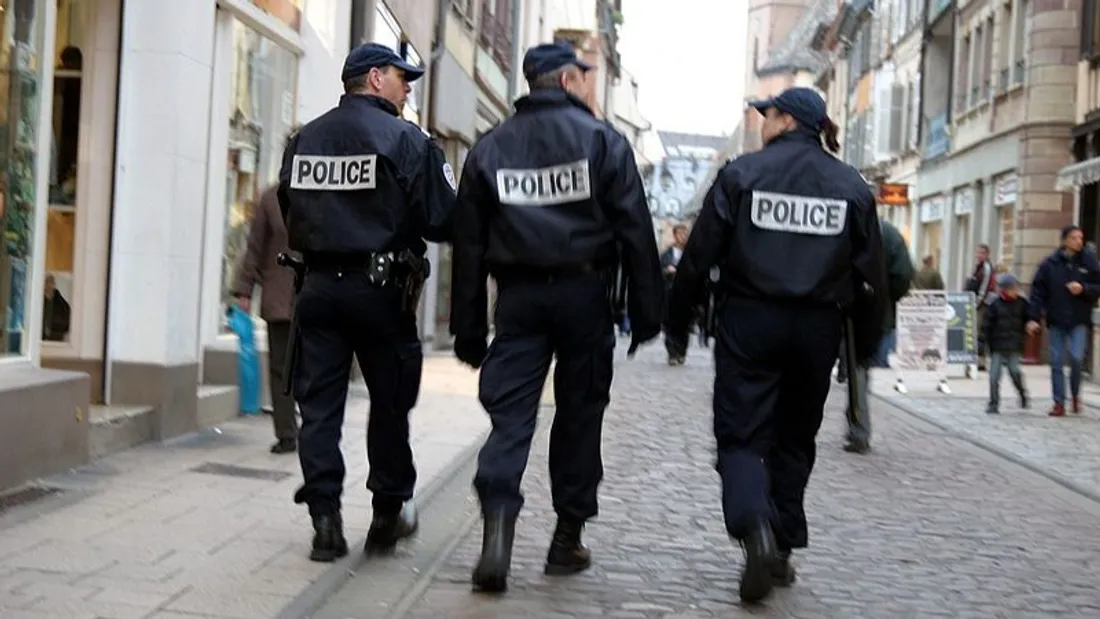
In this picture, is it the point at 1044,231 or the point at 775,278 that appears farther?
the point at 1044,231

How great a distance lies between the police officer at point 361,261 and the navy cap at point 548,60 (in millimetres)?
520

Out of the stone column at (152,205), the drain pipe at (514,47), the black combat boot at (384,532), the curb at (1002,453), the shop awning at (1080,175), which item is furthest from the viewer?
the drain pipe at (514,47)

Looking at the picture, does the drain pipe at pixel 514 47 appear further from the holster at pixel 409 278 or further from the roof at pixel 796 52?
the roof at pixel 796 52

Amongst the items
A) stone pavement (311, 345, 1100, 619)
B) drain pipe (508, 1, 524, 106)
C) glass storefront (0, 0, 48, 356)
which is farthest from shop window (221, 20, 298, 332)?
drain pipe (508, 1, 524, 106)

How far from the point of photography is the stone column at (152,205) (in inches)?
360

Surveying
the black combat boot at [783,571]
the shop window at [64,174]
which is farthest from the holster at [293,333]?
the shop window at [64,174]

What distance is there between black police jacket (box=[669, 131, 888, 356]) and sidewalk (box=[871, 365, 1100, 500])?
448 centimetres

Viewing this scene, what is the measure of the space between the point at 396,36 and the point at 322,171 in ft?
39.9

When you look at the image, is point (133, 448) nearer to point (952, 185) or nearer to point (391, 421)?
point (391, 421)

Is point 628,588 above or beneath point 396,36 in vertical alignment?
beneath

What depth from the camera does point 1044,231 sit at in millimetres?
26234

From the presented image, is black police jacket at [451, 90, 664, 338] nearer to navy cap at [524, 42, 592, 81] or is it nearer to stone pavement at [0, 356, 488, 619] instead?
navy cap at [524, 42, 592, 81]

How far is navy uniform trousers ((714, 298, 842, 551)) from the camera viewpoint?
18.6 feet

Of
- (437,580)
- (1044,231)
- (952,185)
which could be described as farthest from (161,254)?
(952,185)
